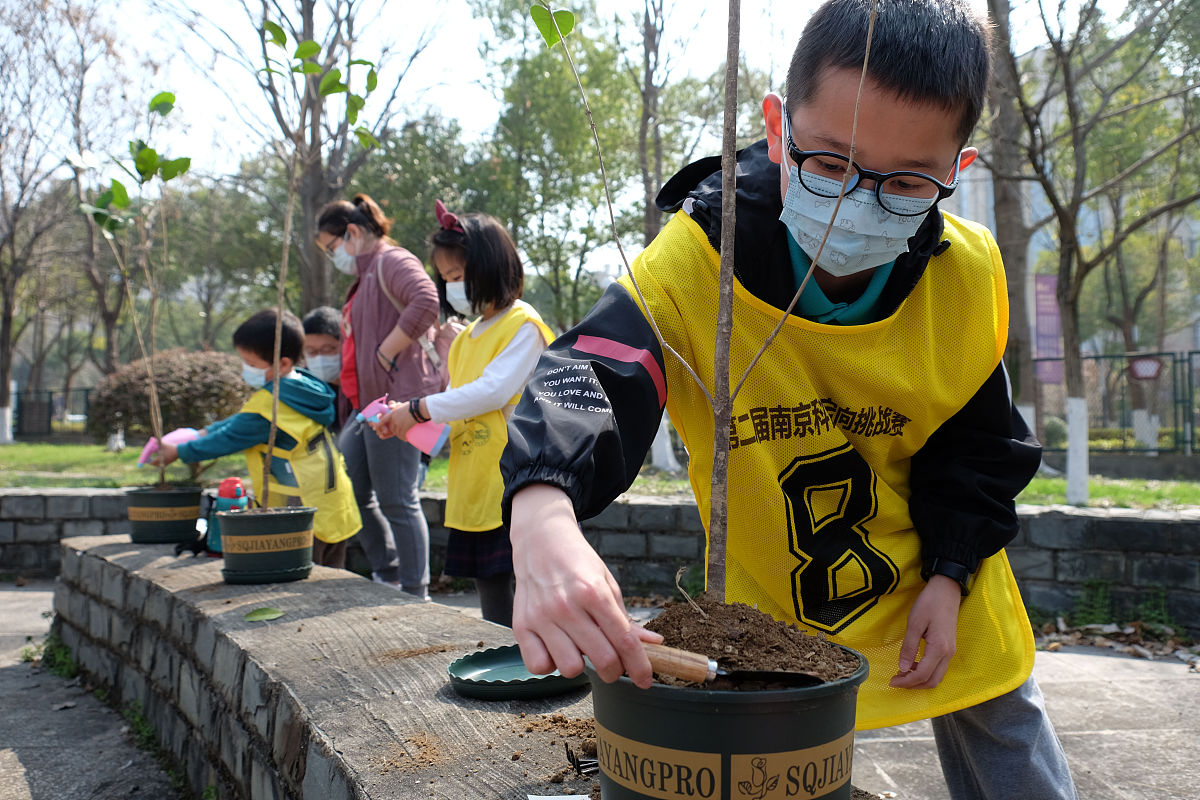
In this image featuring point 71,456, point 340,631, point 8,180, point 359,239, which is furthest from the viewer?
point 8,180

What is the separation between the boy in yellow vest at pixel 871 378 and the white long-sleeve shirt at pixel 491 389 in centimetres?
189

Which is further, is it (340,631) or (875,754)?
(875,754)

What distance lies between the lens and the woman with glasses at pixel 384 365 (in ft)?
14.4

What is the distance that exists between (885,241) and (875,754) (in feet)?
7.20

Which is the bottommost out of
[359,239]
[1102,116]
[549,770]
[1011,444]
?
[549,770]

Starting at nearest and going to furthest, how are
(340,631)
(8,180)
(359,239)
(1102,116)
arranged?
(340,631), (359,239), (1102,116), (8,180)

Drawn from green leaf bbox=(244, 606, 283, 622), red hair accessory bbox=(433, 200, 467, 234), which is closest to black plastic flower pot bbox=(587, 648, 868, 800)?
green leaf bbox=(244, 606, 283, 622)

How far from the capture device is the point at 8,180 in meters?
16.8

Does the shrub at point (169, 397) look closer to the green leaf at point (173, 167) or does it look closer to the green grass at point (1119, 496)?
the green leaf at point (173, 167)

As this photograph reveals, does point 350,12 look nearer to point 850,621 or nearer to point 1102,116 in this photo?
point 1102,116

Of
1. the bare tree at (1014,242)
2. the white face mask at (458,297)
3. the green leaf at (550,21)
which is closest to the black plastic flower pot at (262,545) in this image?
the white face mask at (458,297)

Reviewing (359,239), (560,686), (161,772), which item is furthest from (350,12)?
(560,686)

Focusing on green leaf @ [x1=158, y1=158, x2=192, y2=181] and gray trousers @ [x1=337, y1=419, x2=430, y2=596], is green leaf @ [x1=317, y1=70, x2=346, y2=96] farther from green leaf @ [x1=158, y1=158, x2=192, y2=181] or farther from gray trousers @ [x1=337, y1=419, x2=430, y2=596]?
gray trousers @ [x1=337, y1=419, x2=430, y2=596]

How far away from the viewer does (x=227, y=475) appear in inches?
436
